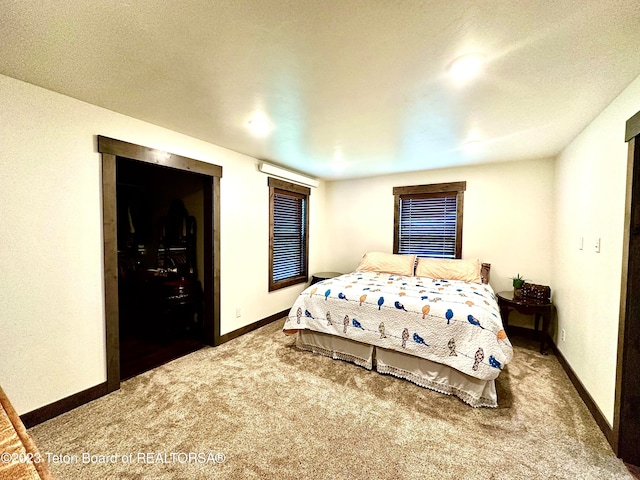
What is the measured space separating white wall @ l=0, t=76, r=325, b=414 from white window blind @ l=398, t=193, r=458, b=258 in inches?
142

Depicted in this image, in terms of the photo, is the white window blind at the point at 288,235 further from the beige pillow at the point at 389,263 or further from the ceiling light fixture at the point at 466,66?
the ceiling light fixture at the point at 466,66

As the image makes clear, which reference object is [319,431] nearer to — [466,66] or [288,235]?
[466,66]

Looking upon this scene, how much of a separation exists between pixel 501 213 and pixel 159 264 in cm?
491

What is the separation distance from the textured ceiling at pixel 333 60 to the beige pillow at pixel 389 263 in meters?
1.94

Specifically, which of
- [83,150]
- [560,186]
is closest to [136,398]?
[83,150]

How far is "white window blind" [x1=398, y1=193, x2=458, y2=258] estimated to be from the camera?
409 centimetres

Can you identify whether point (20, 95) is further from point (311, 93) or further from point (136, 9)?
point (311, 93)

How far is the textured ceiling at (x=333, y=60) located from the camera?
1193mm

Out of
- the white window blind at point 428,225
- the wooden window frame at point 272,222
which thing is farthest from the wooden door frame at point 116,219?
the white window blind at point 428,225

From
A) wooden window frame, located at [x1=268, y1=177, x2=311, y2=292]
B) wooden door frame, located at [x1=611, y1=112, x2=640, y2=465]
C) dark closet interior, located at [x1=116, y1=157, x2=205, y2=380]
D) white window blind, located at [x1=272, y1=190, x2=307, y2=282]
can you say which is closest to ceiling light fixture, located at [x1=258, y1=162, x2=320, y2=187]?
wooden window frame, located at [x1=268, y1=177, x2=311, y2=292]

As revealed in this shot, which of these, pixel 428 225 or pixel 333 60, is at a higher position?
pixel 333 60

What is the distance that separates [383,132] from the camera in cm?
262

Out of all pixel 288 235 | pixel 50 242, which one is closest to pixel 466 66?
pixel 50 242

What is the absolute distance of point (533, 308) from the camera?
299 cm
